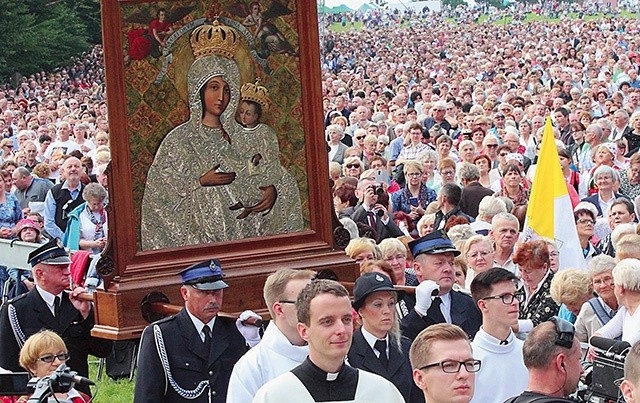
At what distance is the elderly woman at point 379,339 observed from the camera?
26.7 feet

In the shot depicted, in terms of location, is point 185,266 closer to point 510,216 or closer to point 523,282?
point 523,282

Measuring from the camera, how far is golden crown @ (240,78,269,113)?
923 centimetres

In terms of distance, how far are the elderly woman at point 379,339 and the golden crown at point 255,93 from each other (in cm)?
154

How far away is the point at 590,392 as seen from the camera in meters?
7.04

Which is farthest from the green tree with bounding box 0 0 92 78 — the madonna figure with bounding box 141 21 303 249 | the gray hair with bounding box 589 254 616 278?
the gray hair with bounding box 589 254 616 278

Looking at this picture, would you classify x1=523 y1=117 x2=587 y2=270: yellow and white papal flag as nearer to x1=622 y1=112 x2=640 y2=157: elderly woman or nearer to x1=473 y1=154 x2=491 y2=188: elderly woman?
x1=473 y1=154 x2=491 y2=188: elderly woman

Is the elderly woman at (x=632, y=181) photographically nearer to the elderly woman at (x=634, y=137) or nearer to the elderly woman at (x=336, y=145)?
the elderly woman at (x=634, y=137)

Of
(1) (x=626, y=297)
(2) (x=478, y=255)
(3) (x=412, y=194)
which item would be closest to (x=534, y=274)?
(2) (x=478, y=255)

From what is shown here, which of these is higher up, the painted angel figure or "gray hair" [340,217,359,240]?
the painted angel figure

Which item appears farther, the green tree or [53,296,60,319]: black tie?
the green tree

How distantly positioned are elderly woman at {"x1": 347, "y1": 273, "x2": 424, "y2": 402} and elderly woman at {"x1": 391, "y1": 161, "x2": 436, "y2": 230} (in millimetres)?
7716

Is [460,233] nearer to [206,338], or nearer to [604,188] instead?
[604,188]

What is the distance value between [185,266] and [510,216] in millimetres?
3950

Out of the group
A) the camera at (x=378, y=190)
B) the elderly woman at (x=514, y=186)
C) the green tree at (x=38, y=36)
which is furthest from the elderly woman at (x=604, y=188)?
the green tree at (x=38, y=36)
